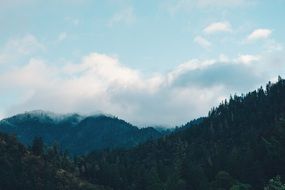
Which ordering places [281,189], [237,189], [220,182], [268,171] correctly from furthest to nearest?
[268,171] < [220,182] < [237,189] < [281,189]

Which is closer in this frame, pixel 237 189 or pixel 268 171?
pixel 237 189

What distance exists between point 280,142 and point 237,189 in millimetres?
59678

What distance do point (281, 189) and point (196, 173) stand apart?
445ft

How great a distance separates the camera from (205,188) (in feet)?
592

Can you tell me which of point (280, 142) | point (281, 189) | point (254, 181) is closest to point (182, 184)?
point (254, 181)

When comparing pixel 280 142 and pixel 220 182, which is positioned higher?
pixel 280 142

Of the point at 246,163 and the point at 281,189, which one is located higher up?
the point at 246,163

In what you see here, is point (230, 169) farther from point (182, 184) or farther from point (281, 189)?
point (281, 189)

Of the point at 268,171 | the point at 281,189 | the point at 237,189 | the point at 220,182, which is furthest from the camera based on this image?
the point at 268,171

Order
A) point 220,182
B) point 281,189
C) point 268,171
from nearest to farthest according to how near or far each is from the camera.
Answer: point 281,189, point 220,182, point 268,171

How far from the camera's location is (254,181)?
183500mm

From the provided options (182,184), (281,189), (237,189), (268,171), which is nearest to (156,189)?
(182,184)

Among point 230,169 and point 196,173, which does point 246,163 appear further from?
point 196,173

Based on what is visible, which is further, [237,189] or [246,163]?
[246,163]
